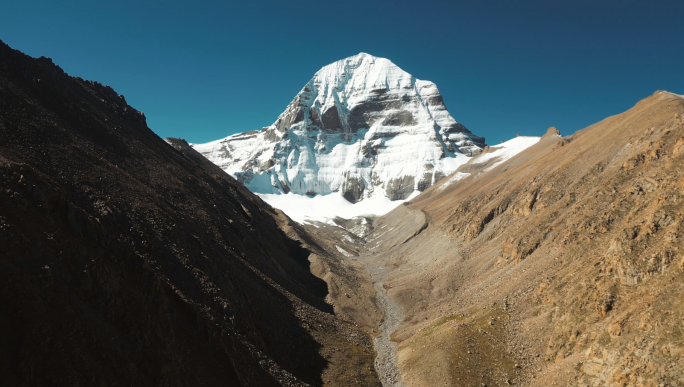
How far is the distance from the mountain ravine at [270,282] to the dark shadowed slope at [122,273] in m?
0.16

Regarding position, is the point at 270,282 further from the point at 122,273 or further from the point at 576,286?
the point at 576,286

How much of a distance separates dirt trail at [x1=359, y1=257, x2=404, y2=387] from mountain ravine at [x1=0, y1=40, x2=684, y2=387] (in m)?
0.46

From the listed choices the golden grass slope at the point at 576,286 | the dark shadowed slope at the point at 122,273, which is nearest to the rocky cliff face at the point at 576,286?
the golden grass slope at the point at 576,286

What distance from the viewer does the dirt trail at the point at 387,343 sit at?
45.7 meters

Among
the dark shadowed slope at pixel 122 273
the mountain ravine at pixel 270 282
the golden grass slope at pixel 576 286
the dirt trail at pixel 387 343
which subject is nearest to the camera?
the dark shadowed slope at pixel 122 273

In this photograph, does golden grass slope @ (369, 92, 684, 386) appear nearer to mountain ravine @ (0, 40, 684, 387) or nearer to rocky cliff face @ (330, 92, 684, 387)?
rocky cliff face @ (330, 92, 684, 387)

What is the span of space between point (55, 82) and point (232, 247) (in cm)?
3913

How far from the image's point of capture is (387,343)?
5684cm

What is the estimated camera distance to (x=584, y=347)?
33562 mm

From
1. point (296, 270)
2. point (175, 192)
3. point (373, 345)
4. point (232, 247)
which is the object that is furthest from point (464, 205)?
point (175, 192)

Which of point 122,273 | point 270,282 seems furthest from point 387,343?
point 122,273

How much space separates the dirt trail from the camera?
45.7 meters

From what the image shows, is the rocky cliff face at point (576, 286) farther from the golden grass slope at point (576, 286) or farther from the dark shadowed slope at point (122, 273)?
the dark shadowed slope at point (122, 273)

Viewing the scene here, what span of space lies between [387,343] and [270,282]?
21376 mm
